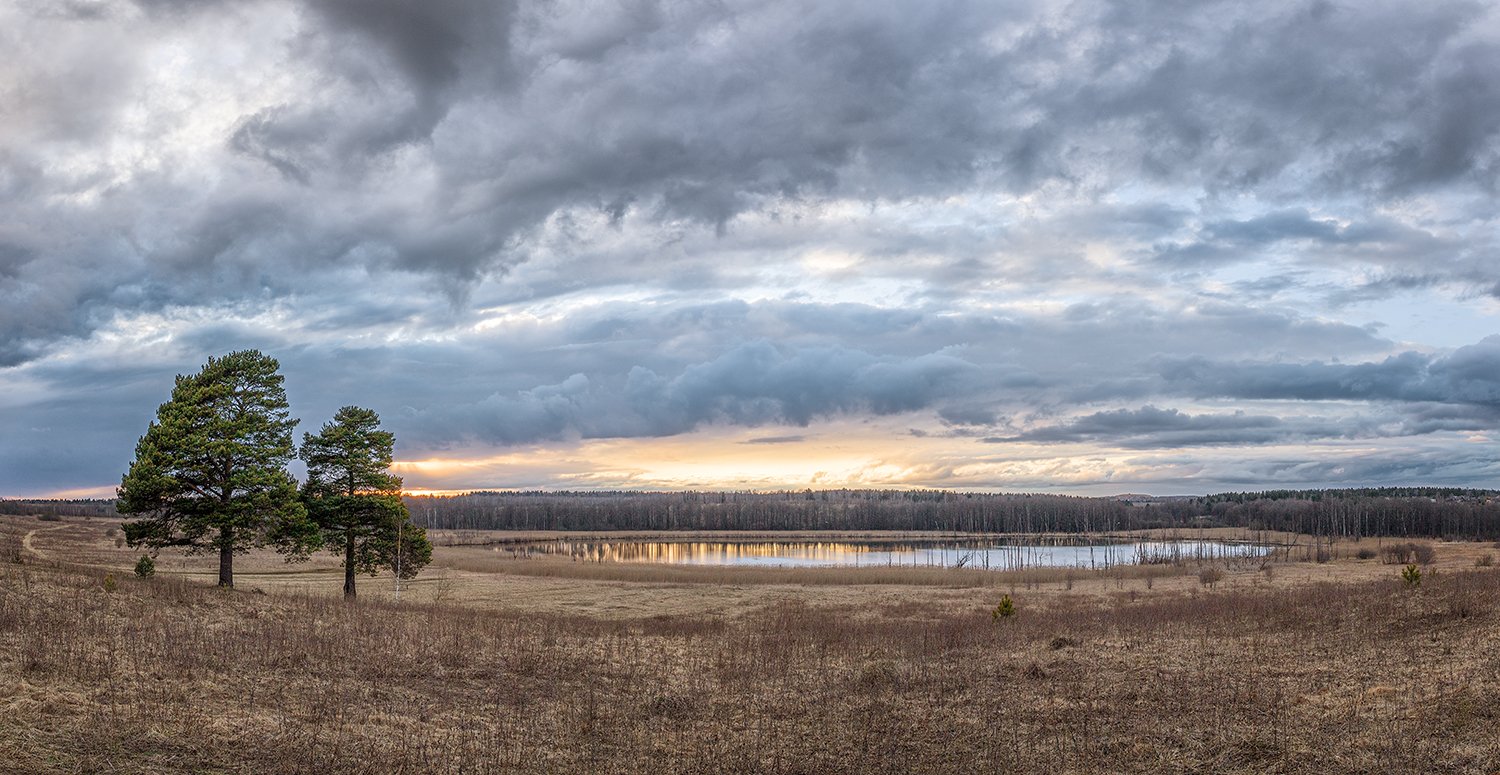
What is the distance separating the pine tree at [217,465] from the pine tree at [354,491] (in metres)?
4.17

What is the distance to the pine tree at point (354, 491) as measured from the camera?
4122 cm

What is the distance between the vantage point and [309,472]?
136 feet

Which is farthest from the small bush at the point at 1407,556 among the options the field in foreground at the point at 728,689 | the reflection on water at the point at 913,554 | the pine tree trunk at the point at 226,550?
the pine tree trunk at the point at 226,550

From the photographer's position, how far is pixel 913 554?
409 ft

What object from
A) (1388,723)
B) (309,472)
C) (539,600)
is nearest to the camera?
(1388,723)

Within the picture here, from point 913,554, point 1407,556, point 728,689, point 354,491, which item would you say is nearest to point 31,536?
point 354,491

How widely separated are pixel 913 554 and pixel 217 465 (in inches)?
4013

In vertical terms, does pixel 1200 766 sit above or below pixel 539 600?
above

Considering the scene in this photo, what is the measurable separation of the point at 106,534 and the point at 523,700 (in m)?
108

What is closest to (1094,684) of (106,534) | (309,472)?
(309,472)

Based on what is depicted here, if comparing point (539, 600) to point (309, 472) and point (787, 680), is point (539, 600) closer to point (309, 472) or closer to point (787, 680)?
point (309, 472)

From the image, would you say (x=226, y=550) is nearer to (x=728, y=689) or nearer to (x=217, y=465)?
(x=217, y=465)

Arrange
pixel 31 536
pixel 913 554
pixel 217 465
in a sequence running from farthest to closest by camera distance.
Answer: pixel 913 554, pixel 31 536, pixel 217 465

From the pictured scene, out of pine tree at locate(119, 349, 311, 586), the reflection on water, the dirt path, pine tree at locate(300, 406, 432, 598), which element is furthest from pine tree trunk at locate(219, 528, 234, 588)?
the reflection on water
